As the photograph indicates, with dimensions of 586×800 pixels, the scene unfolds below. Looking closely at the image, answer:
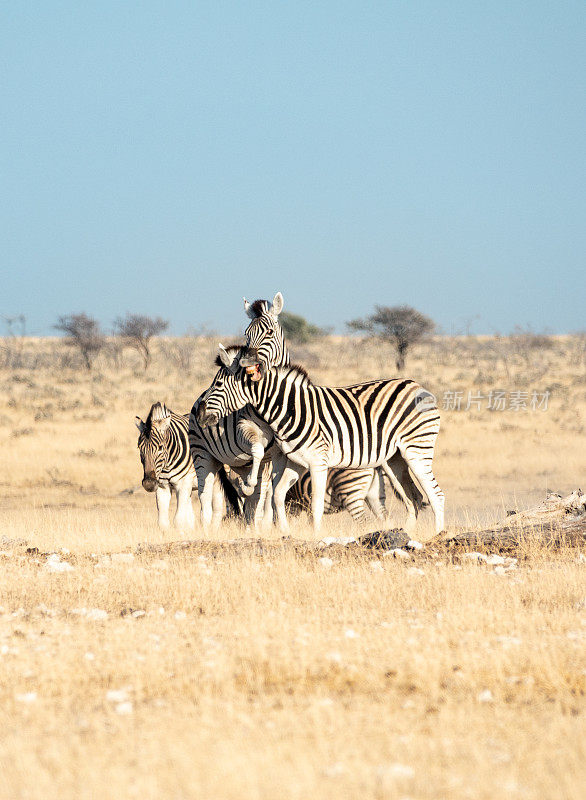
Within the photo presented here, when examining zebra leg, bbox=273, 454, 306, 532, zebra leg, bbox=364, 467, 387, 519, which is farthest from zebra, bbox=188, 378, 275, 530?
zebra leg, bbox=364, 467, 387, 519

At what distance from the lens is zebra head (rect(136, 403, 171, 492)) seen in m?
11.9

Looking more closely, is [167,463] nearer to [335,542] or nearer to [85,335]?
[335,542]

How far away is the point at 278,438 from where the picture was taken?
11219 mm

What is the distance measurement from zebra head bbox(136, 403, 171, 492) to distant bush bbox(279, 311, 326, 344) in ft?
192

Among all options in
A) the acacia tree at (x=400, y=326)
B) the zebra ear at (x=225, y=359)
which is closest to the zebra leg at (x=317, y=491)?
the zebra ear at (x=225, y=359)

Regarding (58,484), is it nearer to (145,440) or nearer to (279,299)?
(145,440)

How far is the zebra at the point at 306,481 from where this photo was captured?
11.7 metres

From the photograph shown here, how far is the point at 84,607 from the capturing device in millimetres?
7016

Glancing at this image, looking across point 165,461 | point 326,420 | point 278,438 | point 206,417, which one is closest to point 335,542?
point 278,438

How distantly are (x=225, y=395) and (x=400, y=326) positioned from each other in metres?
37.3

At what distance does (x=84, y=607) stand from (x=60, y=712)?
236 cm

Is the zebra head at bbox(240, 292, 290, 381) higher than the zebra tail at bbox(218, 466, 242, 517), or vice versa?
the zebra head at bbox(240, 292, 290, 381)

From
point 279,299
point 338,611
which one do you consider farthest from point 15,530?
point 338,611

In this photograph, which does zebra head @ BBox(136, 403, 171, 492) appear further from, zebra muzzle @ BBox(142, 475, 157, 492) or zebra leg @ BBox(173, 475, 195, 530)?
zebra leg @ BBox(173, 475, 195, 530)
